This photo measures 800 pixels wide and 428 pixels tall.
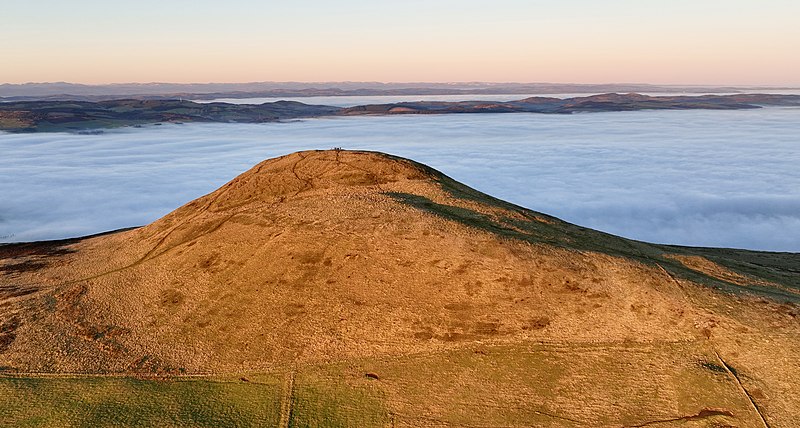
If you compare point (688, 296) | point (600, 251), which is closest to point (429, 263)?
point (600, 251)

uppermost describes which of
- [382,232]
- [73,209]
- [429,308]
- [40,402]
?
[382,232]

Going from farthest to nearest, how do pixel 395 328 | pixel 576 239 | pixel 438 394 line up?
pixel 576 239, pixel 395 328, pixel 438 394

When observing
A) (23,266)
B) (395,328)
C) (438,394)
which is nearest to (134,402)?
(395,328)

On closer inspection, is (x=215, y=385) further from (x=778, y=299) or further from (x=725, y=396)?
(x=778, y=299)

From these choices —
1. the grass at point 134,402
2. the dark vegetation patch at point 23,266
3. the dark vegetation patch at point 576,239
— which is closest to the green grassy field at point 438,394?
the grass at point 134,402

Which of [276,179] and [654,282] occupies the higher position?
[276,179]

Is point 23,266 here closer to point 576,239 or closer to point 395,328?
point 395,328

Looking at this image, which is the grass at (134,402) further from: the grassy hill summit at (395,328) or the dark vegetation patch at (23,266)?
the dark vegetation patch at (23,266)

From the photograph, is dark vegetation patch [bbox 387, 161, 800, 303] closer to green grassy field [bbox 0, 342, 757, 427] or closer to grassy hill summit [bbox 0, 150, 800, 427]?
grassy hill summit [bbox 0, 150, 800, 427]
